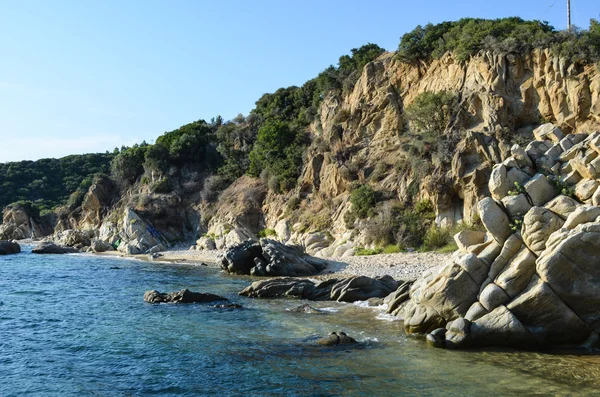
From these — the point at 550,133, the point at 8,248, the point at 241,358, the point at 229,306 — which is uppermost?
the point at 550,133

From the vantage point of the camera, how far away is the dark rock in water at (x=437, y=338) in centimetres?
1401

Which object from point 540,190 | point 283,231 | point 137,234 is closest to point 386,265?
point 540,190

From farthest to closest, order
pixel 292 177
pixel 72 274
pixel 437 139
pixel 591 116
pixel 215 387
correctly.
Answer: pixel 292 177
pixel 437 139
pixel 72 274
pixel 591 116
pixel 215 387

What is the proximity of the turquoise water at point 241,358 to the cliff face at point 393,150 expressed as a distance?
16.6 meters

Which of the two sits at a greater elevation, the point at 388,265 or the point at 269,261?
the point at 388,265

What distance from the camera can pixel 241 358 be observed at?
13828 millimetres

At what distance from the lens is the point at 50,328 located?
17891mm

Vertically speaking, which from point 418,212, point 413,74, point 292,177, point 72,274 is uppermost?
point 413,74

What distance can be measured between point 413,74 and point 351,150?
336 inches

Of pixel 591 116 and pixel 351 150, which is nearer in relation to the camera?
pixel 591 116

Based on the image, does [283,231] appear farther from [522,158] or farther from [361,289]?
[522,158]

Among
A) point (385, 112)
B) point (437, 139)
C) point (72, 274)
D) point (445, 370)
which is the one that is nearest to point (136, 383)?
point (445, 370)

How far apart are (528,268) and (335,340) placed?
19.0 feet

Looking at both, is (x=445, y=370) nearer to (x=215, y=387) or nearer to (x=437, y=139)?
(x=215, y=387)
